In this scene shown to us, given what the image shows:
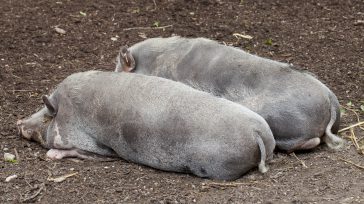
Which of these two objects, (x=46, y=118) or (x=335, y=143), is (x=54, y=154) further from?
(x=335, y=143)

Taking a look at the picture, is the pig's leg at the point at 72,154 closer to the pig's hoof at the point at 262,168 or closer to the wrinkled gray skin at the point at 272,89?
the wrinkled gray skin at the point at 272,89

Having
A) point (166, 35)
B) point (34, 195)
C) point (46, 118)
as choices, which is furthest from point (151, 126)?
point (166, 35)

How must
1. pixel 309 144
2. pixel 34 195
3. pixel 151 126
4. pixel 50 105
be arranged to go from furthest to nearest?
pixel 50 105 < pixel 309 144 < pixel 151 126 < pixel 34 195

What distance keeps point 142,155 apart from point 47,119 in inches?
40.2

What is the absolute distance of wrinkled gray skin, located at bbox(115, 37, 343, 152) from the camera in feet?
16.5

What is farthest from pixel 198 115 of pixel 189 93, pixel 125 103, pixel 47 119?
pixel 47 119

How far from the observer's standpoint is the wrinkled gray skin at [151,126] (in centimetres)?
461

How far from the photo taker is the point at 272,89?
512cm

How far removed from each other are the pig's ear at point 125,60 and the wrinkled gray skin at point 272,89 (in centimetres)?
40

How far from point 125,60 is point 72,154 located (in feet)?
3.78

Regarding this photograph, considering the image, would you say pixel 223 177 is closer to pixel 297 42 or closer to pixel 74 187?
pixel 74 187

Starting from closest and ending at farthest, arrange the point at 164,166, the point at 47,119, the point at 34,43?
the point at 164,166
the point at 47,119
the point at 34,43

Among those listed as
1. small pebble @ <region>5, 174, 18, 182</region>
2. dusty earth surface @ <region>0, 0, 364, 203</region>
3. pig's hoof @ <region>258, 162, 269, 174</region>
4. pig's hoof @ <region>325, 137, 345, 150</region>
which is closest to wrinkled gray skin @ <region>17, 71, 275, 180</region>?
pig's hoof @ <region>258, 162, 269, 174</region>

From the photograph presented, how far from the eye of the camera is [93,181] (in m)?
4.70
